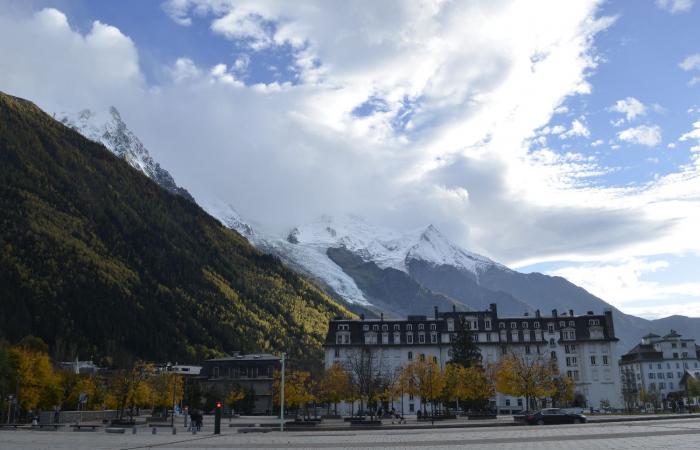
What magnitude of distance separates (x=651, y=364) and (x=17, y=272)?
172 m

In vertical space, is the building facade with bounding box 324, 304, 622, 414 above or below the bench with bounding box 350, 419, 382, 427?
above

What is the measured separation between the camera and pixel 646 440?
31.2 metres

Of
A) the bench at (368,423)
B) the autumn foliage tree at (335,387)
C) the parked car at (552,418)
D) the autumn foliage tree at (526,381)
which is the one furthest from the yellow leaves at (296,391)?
the parked car at (552,418)

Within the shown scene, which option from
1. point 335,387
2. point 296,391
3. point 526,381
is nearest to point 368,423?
point 296,391

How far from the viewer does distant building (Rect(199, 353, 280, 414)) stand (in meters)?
128

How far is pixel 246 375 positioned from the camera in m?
132

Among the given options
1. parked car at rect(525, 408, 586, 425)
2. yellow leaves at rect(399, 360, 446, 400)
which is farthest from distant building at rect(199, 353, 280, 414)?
parked car at rect(525, 408, 586, 425)

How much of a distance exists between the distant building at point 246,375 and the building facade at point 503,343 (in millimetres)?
23103

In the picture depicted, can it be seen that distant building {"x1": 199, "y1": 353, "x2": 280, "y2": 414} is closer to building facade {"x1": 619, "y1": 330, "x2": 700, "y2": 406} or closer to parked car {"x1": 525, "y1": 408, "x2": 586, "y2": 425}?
parked car {"x1": 525, "y1": 408, "x2": 586, "y2": 425}

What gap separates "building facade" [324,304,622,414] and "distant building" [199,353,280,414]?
23103mm

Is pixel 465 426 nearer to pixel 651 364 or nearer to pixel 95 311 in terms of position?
pixel 651 364

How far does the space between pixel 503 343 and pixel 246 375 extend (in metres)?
55.1

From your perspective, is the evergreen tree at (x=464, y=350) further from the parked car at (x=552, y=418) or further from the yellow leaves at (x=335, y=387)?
the parked car at (x=552, y=418)

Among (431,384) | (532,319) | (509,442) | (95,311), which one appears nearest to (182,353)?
(95,311)
